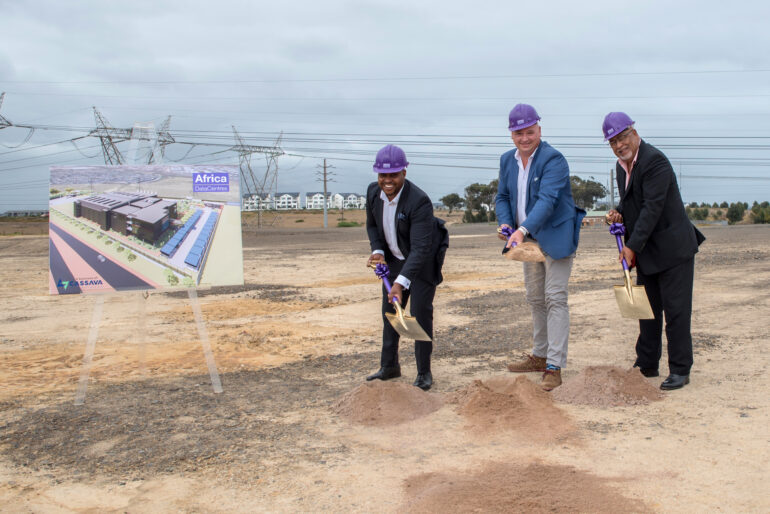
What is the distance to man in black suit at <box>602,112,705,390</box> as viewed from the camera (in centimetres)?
524

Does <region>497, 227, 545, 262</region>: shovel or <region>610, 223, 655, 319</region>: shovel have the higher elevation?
<region>497, 227, 545, 262</region>: shovel

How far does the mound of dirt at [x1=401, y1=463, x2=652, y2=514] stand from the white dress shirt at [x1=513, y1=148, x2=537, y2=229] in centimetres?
242

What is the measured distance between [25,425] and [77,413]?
378 millimetres

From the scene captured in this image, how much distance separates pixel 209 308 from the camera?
35.7 feet

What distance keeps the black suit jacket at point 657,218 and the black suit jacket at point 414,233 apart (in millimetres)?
1581

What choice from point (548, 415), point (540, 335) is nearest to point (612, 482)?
point (548, 415)

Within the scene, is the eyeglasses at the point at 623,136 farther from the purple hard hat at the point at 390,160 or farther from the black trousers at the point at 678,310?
the purple hard hat at the point at 390,160

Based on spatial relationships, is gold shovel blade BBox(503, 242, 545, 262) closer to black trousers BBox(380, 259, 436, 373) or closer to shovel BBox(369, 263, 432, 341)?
black trousers BBox(380, 259, 436, 373)

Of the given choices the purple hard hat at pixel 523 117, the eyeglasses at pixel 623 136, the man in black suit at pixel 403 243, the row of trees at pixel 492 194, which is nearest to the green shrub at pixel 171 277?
the man in black suit at pixel 403 243

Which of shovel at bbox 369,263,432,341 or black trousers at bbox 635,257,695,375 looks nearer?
shovel at bbox 369,263,432,341

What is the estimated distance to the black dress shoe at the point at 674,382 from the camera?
5223 millimetres

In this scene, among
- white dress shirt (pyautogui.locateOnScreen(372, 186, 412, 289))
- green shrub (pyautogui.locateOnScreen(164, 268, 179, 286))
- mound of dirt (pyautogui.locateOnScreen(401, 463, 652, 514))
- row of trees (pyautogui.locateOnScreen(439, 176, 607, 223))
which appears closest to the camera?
mound of dirt (pyautogui.locateOnScreen(401, 463, 652, 514))

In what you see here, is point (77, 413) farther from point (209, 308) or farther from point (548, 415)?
point (209, 308)

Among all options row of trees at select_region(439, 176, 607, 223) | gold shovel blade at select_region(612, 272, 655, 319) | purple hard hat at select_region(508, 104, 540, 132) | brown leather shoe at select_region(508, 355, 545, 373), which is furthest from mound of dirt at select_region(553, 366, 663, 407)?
row of trees at select_region(439, 176, 607, 223)
